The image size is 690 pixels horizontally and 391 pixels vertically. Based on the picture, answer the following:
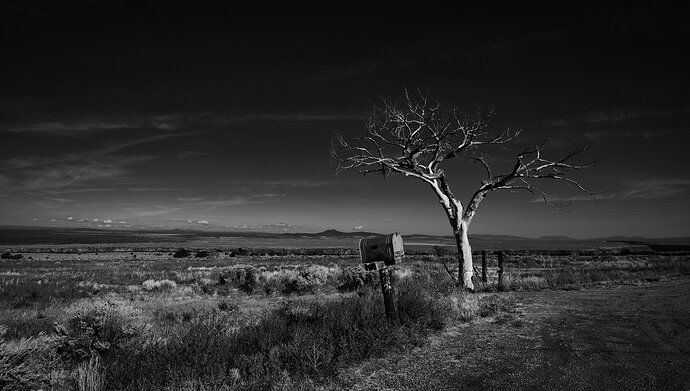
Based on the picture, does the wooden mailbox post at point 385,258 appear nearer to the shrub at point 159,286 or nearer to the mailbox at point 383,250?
the mailbox at point 383,250

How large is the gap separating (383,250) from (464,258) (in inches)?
283

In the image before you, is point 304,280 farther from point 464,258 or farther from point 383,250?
point 383,250

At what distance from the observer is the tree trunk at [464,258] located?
13.4m

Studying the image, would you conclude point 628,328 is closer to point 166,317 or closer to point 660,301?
→ point 660,301

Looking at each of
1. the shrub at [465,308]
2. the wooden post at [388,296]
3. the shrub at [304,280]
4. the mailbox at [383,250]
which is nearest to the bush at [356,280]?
the shrub at [304,280]

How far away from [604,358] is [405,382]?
3068 mm

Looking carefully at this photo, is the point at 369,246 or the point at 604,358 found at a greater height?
the point at 369,246

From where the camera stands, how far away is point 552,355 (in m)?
5.87

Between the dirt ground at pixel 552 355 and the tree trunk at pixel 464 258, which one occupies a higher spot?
the tree trunk at pixel 464 258

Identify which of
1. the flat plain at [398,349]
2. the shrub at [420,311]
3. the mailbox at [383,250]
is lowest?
the flat plain at [398,349]

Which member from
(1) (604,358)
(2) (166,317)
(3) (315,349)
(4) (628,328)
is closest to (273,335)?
(3) (315,349)

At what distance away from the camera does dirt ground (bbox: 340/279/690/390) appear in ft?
16.2

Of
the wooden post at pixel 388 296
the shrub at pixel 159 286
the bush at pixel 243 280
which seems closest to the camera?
the wooden post at pixel 388 296

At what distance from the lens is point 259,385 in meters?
4.86
